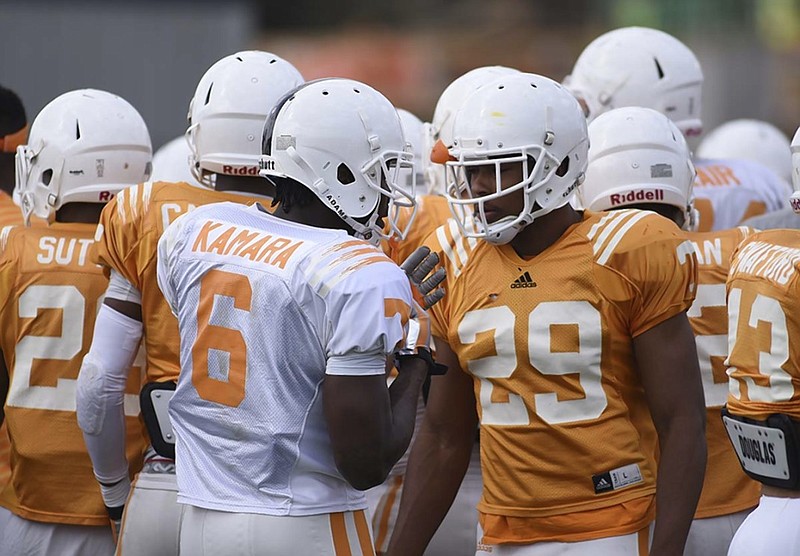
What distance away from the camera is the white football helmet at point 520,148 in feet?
11.4

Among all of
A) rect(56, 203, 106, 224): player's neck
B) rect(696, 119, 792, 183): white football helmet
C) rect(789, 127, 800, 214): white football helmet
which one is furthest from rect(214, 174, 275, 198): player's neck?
rect(696, 119, 792, 183): white football helmet

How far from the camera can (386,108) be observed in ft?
11.1

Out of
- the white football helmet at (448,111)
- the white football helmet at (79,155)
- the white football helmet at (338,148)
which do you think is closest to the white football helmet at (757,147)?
the white football helmet at (448,111)

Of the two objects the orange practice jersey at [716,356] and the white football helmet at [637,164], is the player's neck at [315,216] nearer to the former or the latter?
the white football helmet at [637,164]

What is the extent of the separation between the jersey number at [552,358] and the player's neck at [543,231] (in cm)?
18

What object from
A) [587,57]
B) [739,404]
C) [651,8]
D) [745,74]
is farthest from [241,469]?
[651,8]

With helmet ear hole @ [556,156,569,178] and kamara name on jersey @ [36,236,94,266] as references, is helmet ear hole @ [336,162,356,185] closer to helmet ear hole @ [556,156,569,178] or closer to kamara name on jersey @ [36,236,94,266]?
helmet ear hole @ [556,156,569,178]

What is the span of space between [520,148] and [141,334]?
131 centimetres

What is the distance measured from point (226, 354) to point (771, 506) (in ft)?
4.70

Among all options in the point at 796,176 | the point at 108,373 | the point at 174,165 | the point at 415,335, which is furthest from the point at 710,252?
the point at 174,165

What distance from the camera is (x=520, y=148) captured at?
3482 millimetres

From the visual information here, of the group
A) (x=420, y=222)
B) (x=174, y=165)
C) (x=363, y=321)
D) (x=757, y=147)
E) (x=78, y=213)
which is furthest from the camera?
(x=757, y=147)

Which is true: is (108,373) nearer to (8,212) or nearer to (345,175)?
(345,175)

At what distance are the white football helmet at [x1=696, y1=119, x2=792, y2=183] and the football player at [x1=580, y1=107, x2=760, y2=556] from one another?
342 centimetres
